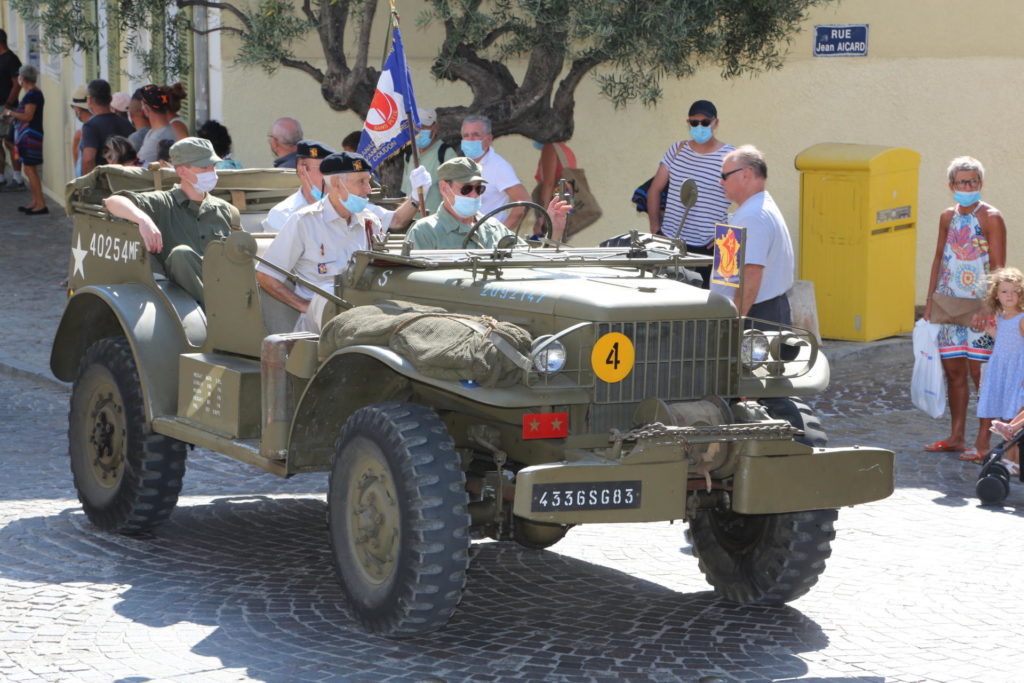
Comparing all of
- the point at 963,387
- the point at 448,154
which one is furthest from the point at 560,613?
the point at 448,154

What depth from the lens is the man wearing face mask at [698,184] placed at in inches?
456

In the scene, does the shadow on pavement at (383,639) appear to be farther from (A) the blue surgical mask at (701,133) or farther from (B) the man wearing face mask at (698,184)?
(A) the blue surgical mask at (701,133)

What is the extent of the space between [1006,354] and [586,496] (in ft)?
13.9

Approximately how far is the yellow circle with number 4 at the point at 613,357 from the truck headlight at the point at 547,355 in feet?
0.48

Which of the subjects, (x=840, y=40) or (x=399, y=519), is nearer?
(x=399, y=519)

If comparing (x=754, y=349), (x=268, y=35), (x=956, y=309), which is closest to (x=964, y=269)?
(x=956, y=309)

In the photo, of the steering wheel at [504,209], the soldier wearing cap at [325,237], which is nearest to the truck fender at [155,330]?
the soldier wearing cap at [325,237]

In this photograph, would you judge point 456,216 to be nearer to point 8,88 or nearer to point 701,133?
point 701,133

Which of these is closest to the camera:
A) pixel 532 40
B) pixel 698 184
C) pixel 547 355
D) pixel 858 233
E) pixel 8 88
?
pixel 547 355

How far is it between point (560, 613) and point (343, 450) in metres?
1.10

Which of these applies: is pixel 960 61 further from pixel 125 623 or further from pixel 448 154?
pixel 125 623

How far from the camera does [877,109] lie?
1444 cm

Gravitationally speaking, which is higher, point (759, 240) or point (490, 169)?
point (490, 169)

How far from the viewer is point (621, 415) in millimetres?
6461
